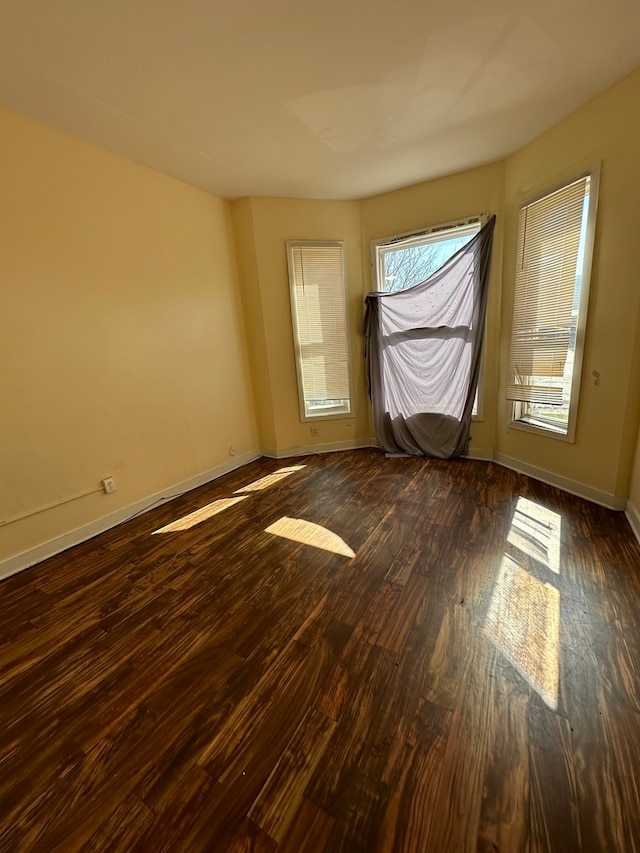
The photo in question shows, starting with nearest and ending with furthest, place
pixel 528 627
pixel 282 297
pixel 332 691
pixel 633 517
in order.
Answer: pixel 332 691 → pixel 528 627 → pixel 633 517 → pixel 282 297

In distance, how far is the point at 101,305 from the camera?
2.44 m

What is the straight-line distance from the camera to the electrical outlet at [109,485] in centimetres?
250

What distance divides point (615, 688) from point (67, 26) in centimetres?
350

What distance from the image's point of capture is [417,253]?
11.0ft

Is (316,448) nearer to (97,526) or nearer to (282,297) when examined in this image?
(282,297)

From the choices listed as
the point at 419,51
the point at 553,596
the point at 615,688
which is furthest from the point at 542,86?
the point at 615,688

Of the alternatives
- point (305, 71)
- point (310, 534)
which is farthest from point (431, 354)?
point (305, 71)

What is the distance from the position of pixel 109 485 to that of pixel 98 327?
3.91 ft

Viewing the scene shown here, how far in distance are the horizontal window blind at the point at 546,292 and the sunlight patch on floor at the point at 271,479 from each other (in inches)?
88.7

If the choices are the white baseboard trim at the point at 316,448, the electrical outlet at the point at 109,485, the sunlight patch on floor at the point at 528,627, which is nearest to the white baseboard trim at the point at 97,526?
the electrical outlet at the point at 109,485

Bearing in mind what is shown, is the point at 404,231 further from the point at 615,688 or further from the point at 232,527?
the point at 615,688

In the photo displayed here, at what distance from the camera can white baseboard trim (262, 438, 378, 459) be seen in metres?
3.88

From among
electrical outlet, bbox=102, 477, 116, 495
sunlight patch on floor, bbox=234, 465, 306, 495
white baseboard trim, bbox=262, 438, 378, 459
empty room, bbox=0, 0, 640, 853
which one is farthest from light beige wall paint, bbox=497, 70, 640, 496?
electrical outlet, bbox=102, 477, 116, 495

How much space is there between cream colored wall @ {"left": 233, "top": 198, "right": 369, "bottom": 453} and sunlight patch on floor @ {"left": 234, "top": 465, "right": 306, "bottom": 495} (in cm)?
41
